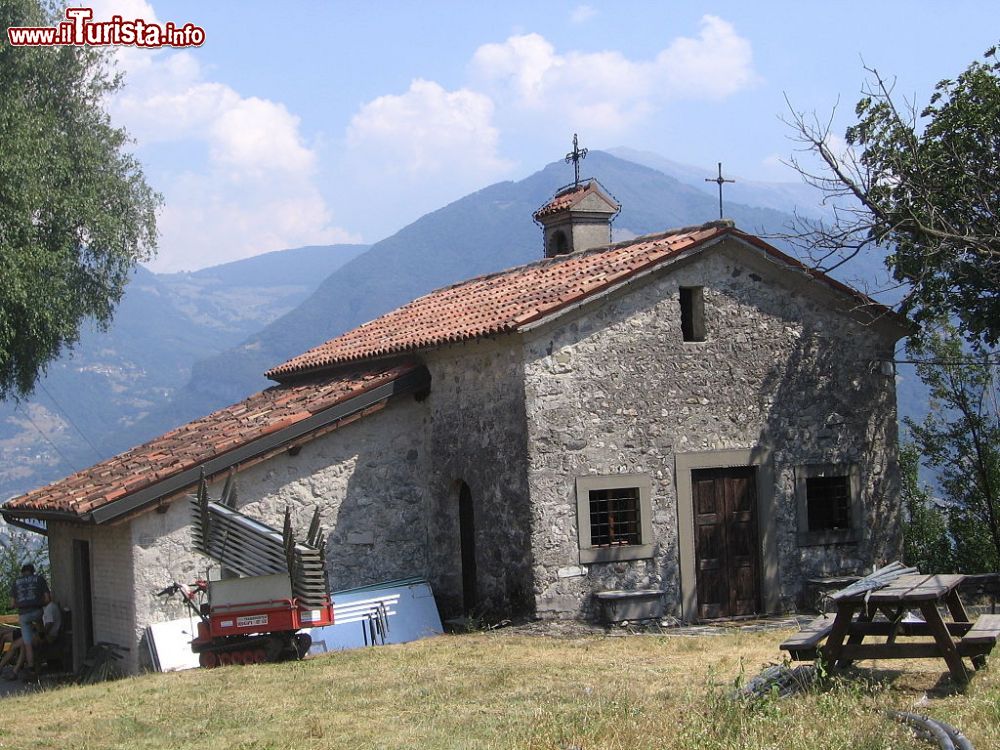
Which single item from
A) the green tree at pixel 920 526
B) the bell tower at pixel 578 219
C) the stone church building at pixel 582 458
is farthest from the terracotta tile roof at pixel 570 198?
the green tree at pixel 920 526

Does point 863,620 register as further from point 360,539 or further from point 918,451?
point 918,451

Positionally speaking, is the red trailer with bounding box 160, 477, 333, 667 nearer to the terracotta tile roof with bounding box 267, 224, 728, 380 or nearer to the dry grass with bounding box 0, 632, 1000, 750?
the dry grass with bounding box 0, 632, 1000, 750

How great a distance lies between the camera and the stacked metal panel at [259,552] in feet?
48.0

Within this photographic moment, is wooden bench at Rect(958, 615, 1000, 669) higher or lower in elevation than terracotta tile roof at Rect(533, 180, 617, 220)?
lower

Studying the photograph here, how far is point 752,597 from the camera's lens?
16.8 metres

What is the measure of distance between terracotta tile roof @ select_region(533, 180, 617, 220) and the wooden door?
271 inches

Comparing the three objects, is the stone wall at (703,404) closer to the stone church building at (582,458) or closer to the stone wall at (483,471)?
the stone church building at (582,458)

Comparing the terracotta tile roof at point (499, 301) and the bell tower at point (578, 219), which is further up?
the bell tower at point (578, 219)

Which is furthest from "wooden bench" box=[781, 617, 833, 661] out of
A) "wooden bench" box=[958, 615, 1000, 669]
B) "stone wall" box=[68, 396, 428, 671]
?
"stone wall" box=[68, 396, 428, 671]

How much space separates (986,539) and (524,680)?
14680 millimetres

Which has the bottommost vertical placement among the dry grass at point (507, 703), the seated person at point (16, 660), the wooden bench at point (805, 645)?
the seated person at point (16, 660)

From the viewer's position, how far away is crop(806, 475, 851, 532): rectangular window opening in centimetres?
1742

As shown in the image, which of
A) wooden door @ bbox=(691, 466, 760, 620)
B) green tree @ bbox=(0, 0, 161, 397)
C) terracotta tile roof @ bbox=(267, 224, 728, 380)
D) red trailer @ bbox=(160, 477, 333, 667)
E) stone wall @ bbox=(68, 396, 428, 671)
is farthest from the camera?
green tree @ bbox=(0, 0, 161, 397)

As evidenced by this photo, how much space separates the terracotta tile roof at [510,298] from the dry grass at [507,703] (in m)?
4.30
